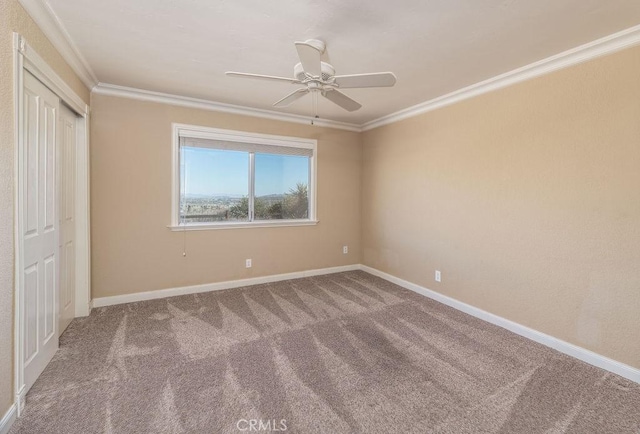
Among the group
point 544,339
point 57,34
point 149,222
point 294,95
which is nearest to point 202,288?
point 149,222

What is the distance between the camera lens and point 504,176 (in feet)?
9.47

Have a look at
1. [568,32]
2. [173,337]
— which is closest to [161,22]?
[173,337]

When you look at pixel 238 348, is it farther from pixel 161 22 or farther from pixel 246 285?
pixel 161 22

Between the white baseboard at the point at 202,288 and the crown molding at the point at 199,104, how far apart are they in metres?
2.30

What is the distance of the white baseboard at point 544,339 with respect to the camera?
6.98 ft

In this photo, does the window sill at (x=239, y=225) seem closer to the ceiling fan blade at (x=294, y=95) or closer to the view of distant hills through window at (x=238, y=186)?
the view of distant hills through window at (x=238, y=186)

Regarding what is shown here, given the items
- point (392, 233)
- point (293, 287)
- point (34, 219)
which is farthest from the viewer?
point (392, 233)

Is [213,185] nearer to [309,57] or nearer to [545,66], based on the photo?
[309,57]

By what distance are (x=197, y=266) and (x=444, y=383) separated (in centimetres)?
309

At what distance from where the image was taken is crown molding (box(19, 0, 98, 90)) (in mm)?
1817

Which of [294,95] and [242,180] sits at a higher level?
[294,95]

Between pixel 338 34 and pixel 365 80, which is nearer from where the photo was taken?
pixel 365 80

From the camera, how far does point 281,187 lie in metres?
4.39

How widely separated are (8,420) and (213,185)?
9.15 feet
